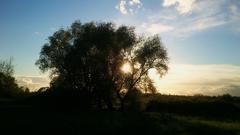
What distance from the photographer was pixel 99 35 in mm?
64938

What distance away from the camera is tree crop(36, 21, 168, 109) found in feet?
211

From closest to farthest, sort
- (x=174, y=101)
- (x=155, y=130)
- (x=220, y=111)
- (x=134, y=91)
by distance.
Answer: (x=155, y=130), (x=134, y=91), (x=220, y=111), (x=174, y=101)

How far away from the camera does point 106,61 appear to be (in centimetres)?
6494

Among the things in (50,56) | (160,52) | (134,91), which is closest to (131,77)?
(134,91)

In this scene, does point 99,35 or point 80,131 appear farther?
point 99,35

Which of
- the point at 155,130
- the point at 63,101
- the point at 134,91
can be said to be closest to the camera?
the point at 155,130

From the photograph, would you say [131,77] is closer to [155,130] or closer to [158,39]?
[158,39]

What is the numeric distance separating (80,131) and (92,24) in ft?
114

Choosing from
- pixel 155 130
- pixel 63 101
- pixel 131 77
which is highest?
pixel 131 77

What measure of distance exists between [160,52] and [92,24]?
14.0 m

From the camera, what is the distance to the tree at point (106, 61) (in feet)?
211

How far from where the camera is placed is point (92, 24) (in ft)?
224

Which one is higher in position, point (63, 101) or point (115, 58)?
point (115, 58)

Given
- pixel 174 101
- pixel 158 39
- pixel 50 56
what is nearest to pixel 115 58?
pixel 158 39
